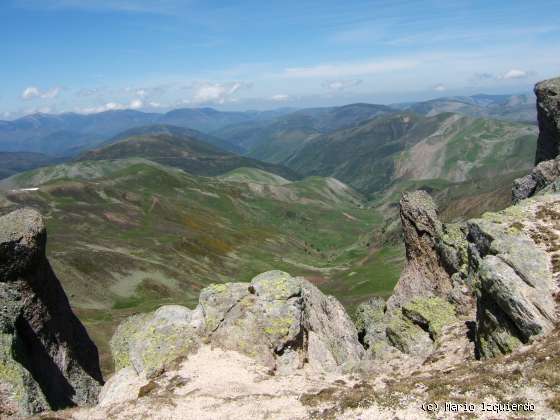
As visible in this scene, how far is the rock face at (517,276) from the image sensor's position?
29.6 metres

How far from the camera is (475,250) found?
4000cm

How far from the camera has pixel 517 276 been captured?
31.8m

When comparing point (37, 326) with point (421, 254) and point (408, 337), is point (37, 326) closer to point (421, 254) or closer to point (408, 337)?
point (408, 337)

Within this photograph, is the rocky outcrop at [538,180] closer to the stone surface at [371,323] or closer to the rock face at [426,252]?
the rock face at [426,252]

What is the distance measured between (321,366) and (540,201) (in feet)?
81.6

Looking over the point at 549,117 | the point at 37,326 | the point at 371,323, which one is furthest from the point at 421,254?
the point at 37,326

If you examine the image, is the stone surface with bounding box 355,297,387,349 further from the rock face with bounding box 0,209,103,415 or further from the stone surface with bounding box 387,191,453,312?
the rock face with bounding box 0,209,103,415

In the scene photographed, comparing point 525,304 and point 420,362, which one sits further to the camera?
point 420,362

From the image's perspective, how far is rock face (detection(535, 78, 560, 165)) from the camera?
6650cm

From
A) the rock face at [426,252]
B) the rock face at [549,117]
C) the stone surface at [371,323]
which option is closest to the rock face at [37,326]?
the stone surface at [371,323]

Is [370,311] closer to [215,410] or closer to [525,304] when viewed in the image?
[525,304]

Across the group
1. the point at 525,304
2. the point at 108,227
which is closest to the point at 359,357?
the point at 525,304

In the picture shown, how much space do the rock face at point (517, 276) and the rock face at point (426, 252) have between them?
13064 mm

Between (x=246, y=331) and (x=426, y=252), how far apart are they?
28.0 m
